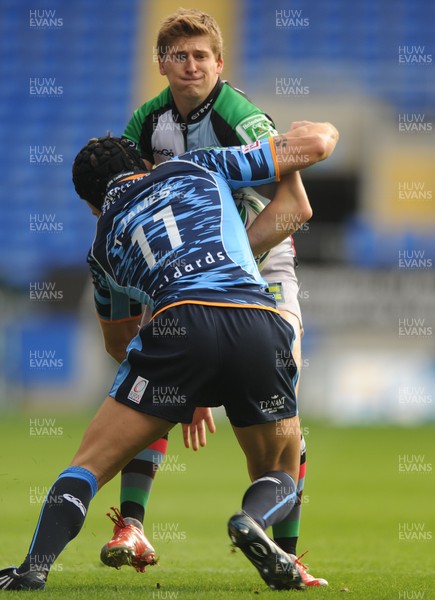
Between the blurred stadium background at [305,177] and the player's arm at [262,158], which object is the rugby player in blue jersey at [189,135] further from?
the blurred stadium background at [305,177]

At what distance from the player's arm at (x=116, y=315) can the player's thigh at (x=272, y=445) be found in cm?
105

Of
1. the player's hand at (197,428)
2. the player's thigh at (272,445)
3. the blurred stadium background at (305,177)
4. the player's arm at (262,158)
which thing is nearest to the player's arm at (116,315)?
the player's hand at (197,428)

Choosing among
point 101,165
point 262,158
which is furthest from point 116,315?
point 262,158

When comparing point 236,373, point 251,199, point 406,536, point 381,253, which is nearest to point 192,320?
point 236,373

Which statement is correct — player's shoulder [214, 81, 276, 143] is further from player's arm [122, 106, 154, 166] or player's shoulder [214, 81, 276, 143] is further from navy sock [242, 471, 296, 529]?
navy sock [242, 471, 296, 529]

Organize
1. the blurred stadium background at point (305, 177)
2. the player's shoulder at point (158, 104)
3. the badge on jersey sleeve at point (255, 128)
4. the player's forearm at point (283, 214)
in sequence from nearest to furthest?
the player's forearm at point (283, 214), the badge on jersey sleeve at point (255, 128), the player's shoulder at point (158, 104), the blurred stadium background at point (305, 177)

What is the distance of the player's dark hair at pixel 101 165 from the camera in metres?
4.32

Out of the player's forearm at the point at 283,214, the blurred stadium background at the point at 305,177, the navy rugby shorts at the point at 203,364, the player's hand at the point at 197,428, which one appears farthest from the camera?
the blurred stadium background at the point at 305,177

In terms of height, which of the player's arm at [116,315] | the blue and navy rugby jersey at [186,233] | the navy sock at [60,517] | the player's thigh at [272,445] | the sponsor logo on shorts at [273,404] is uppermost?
the blue and navy rugby jersey at [186,233]

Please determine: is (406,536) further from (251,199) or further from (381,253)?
(381,253)

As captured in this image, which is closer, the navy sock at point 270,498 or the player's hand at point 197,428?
the navy sock at point 270,498

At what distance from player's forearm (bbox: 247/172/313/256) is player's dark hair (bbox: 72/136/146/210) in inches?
22.2

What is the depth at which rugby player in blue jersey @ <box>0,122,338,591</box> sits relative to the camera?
3855mm

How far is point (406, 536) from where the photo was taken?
6613mm
